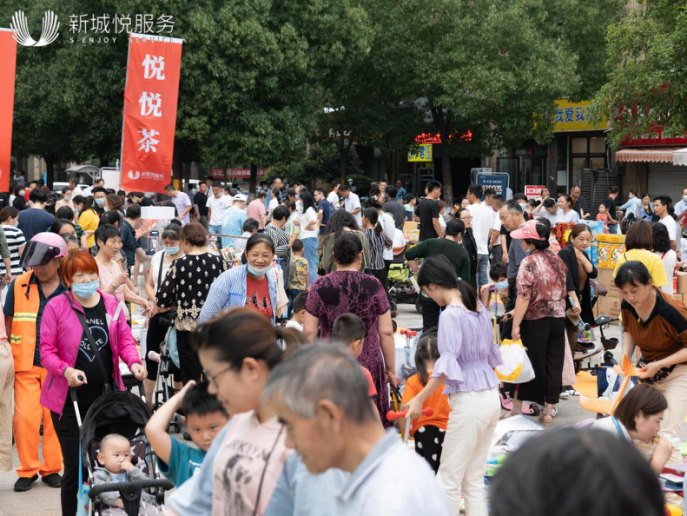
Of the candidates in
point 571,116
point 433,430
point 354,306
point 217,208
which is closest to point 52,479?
point 354,306

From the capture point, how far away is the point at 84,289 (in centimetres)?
505

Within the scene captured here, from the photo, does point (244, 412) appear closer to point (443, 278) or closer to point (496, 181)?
point (443, 278)

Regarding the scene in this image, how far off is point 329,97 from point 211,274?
27027 millimetres

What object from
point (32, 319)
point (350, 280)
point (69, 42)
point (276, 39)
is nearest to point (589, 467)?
point (350, 280)

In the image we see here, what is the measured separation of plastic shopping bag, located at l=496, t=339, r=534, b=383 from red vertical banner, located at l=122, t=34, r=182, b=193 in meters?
7.76

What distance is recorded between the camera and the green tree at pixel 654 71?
1838 cm

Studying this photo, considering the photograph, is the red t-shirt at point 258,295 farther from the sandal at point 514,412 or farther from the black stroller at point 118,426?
the sandal at point 514,412

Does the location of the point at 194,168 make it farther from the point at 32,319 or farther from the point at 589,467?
the point at 589,467

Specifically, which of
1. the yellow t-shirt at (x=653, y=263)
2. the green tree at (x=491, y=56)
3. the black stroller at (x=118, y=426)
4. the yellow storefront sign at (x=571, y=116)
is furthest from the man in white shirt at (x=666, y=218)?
the yellow storefront sign at (x=571, y=116)

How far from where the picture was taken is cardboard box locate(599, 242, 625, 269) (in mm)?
13047

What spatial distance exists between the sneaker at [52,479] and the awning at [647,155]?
77.4 feet

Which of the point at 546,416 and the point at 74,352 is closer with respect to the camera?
the point at 74,352

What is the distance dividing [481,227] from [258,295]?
25.2 ft

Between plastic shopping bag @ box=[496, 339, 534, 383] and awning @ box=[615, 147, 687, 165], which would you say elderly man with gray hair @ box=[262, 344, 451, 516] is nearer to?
plastic shopping bag @ box=[496, 339, 534, 383]
